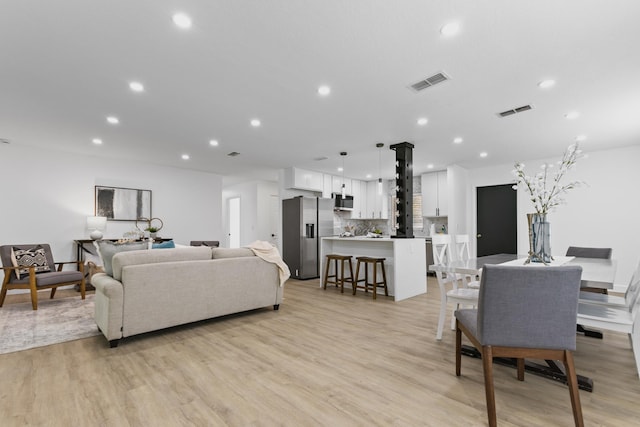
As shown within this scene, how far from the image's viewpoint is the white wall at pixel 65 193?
208 inches

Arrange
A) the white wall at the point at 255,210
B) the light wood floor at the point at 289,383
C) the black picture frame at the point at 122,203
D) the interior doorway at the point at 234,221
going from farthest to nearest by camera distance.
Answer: the interior doorway at the point at 234,221 < the white wall at the point at 255,210 < the black picture frame at the point at 122,203 < the light wood floor at the point at 289,383

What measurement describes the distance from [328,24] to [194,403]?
2682mm

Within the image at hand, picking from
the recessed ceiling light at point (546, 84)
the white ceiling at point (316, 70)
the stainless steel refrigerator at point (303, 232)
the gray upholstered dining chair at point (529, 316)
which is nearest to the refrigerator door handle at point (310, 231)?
the stainless steel refrigerator at point (303, 232)

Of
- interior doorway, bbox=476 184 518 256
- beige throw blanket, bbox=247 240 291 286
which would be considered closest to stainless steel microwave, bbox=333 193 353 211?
interior doorway, bbox=476 184 518 256

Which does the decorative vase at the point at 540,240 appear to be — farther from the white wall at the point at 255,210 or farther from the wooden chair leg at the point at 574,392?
the white wall at the point at 255,210

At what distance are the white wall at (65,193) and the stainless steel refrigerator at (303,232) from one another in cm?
249

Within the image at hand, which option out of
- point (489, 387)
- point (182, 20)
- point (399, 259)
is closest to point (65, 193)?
point (182, 20)

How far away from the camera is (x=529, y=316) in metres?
1.64

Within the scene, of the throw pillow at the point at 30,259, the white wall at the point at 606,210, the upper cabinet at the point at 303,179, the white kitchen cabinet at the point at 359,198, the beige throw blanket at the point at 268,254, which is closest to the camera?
the beige throw blanket at the point at 268,254

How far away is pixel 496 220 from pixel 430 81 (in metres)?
5.15

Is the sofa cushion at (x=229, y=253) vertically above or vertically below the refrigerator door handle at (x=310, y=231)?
below

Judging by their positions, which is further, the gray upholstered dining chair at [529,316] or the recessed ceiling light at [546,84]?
the recessed ceiling light at [546,84]

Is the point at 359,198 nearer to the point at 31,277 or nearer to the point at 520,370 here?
the point at 520,370

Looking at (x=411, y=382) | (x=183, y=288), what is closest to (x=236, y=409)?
(x=411, y=382)
